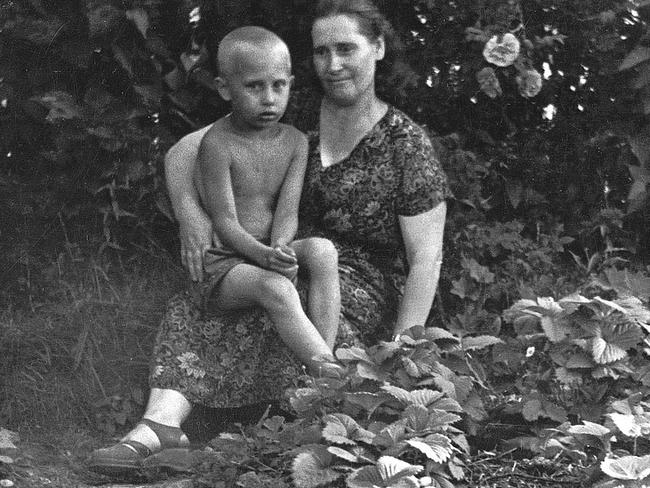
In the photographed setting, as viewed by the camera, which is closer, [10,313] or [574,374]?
[574,374]

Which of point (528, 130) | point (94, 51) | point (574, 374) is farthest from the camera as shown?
point (528, 130)

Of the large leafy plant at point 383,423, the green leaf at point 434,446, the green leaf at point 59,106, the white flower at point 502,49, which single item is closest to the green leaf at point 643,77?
the white flower at point 502,49

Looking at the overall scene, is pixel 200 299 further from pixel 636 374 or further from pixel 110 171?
pixel 636 374

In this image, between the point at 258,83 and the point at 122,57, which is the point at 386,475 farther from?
the point at 122,57

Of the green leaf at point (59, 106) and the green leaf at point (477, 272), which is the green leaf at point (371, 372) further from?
the green leaf at point (59, 106)

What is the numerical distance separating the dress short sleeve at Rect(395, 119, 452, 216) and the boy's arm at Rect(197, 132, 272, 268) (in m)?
0.61

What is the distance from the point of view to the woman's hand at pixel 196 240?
4.51 m

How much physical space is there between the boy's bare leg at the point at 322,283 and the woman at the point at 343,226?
0.60ft

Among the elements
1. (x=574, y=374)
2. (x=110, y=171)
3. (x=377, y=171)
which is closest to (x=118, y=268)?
(x=110, y=171)

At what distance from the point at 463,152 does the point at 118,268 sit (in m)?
1.47

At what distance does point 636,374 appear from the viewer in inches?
154

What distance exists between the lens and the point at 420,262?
15.2 feet

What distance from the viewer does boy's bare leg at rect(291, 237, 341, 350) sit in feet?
14.4

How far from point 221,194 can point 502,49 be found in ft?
4.67
